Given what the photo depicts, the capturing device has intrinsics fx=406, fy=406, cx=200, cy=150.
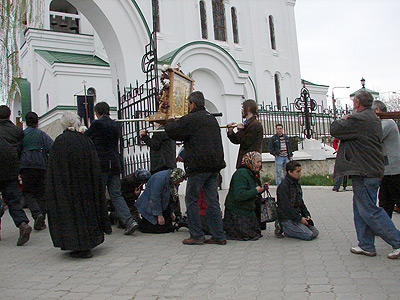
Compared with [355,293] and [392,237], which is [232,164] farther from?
[355,293]

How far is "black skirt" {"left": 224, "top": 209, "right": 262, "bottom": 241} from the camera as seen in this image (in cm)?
584

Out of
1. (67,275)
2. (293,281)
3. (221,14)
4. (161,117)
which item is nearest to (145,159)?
(161,117)

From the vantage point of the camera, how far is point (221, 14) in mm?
25953

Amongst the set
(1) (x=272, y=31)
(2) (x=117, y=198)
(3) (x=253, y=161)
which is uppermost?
(1) (x=272, y=31)

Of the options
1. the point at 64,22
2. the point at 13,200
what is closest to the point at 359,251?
the point at 13,200

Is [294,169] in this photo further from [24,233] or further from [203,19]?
[203,19]

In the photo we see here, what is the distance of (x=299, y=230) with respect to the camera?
5.67m

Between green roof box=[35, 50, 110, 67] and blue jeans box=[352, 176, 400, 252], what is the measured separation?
55.8ft

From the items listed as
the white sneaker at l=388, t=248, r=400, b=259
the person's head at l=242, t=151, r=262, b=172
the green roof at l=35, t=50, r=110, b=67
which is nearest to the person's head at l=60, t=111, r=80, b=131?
the person's head at l=242, t=151, r=262, b=172

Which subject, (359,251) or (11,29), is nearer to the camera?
(359,251)

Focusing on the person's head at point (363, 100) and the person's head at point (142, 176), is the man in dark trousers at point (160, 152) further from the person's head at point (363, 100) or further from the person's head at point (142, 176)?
the person's head at point (363, 100)

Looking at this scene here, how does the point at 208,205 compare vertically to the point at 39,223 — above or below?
above

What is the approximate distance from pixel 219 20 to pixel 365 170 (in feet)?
75.2

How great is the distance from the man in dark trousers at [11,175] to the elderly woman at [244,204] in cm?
297
